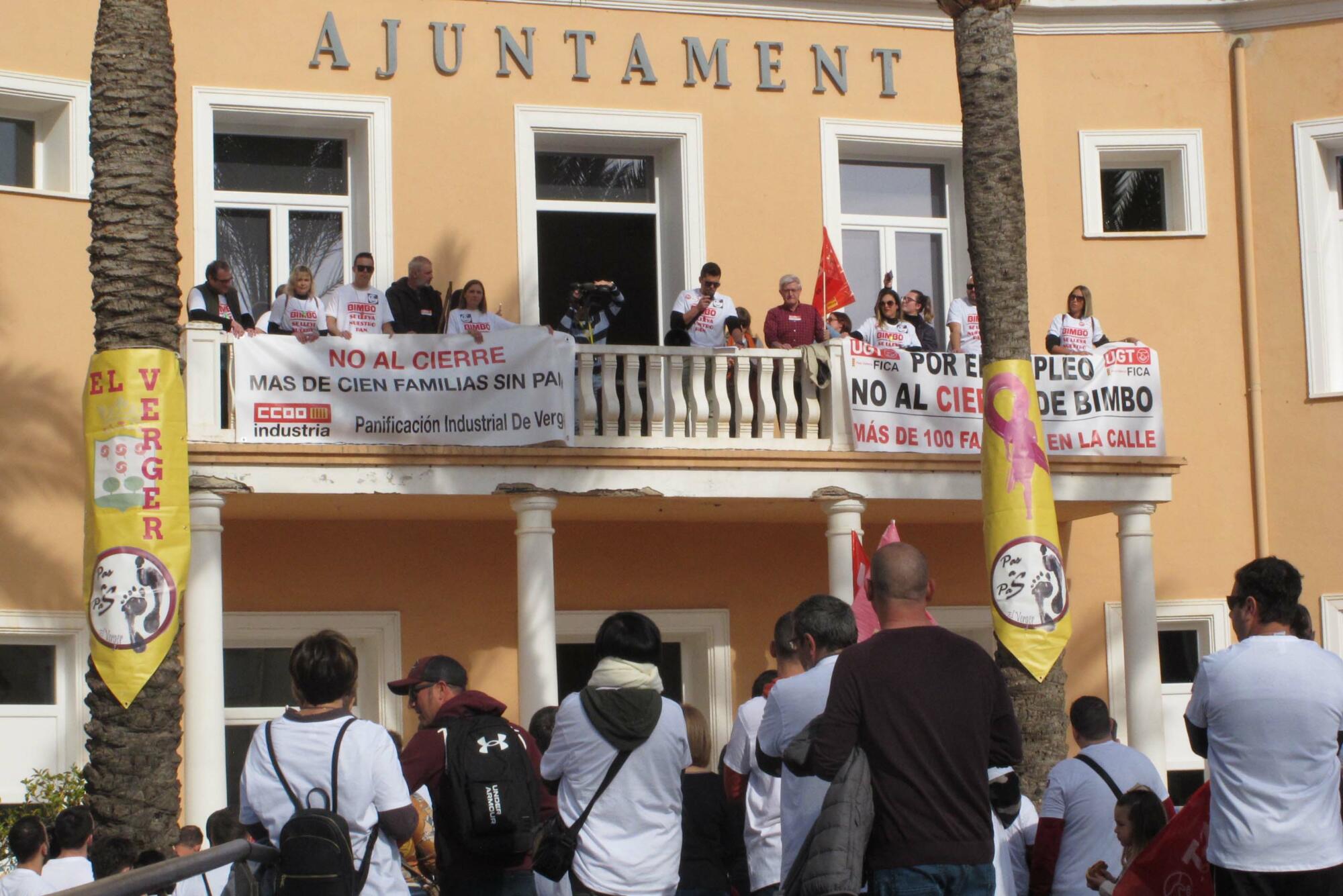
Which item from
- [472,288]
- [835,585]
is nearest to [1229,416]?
[835,585]

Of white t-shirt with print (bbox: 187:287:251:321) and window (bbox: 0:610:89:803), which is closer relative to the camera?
white t-shirt with print (bbox: 187:287:251:321)

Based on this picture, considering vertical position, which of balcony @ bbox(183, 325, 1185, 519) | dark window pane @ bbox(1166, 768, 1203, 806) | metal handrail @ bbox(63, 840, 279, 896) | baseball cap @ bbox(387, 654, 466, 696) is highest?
balcony @ bbox(183, 325, 1185, 519)

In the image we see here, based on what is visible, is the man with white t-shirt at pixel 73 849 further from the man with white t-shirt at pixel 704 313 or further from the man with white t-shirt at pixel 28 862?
the man with white t-shirt at pixel 704 313

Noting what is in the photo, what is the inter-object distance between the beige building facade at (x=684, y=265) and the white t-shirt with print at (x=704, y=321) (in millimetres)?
405

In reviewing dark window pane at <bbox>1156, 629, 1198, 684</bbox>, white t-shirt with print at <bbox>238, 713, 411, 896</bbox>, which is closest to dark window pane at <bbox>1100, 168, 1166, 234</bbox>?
dark window pane at <bbox>1156, 629, 1198, 684</bbox>

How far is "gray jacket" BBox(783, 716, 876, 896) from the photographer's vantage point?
5117 millimetres

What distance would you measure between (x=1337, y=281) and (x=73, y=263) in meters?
11.4

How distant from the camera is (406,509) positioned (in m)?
14.9

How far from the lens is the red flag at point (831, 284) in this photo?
603 inches

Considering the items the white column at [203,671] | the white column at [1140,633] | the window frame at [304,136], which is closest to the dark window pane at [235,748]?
the white column at [203,671]

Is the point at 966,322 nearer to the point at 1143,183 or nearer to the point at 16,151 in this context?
the point at 1143,183

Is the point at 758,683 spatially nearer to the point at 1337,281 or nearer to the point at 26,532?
the point at 26,532

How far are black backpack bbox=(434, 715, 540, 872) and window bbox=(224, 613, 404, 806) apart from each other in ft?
28.1

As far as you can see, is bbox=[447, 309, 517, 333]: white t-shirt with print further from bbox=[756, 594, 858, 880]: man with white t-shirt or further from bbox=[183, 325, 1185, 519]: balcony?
bbox=[756, 594, 858, 880]: man with white t-shirt
